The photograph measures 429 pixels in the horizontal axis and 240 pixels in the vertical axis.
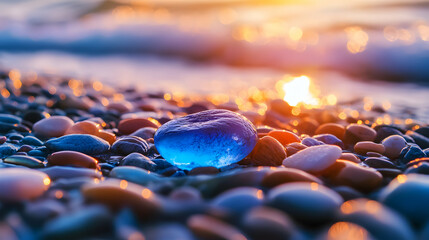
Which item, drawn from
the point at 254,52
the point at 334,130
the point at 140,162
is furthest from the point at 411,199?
the point at 254,52

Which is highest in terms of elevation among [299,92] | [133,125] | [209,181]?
[209,181]

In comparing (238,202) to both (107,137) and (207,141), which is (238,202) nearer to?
(207,141)

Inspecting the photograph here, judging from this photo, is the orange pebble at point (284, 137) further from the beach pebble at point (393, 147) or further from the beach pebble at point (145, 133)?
the beach pebble at point (145, 133)

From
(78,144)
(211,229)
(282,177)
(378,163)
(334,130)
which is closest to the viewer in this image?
(211,229)

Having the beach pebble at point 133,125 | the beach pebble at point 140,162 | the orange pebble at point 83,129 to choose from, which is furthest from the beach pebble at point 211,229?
the beach pebble at point 133,125

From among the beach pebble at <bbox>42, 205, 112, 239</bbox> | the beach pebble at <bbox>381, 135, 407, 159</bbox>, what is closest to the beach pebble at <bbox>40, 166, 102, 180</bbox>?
the beach pebble at <bbox>42, 205, 112, 239</bbox>

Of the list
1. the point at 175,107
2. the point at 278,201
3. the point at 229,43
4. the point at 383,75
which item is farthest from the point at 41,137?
the point at 229,43

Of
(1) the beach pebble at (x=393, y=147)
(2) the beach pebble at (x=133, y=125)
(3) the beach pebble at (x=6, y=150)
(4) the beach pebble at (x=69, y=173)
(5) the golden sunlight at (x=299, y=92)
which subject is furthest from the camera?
(5) the golden sunlight at (x=299, y=92)
